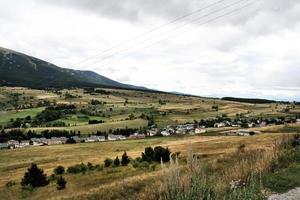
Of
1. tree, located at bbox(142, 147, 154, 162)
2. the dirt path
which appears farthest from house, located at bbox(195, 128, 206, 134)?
the dirt path

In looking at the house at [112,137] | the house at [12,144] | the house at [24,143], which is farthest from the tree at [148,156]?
the house at [24,143]

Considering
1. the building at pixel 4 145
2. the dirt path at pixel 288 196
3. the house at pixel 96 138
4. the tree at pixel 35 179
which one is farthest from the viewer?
the house at pixel 96 138

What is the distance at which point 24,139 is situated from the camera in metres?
176

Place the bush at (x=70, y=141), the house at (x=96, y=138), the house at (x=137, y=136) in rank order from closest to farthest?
the bush at (x=70, y=141) → the house at (x=137, y=136) → the house at (x=96, y=138)

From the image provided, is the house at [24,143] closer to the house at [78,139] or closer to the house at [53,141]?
the house at [53,141]

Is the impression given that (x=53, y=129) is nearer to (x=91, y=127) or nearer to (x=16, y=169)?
(x=91, y=127)

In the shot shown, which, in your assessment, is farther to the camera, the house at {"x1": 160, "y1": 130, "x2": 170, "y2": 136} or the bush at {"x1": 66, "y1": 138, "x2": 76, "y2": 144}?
the house at {"x1": 160, "y1": 130, "x2": 170, "y2": 136}

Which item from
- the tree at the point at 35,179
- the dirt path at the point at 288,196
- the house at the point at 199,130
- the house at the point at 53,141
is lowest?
the house at the point at 53,141

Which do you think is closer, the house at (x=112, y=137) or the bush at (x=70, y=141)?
the bush at (x=70, y=141)

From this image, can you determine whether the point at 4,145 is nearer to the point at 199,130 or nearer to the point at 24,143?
the point at 24,143

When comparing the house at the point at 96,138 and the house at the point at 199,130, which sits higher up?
the house at the point at 199,130

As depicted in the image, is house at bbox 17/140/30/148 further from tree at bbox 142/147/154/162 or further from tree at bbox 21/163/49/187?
tree at bbox 21/163/49/187

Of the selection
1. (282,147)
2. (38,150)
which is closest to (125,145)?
(38,150)

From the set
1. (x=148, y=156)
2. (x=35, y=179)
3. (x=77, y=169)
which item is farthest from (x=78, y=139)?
(x=35, y=179)
